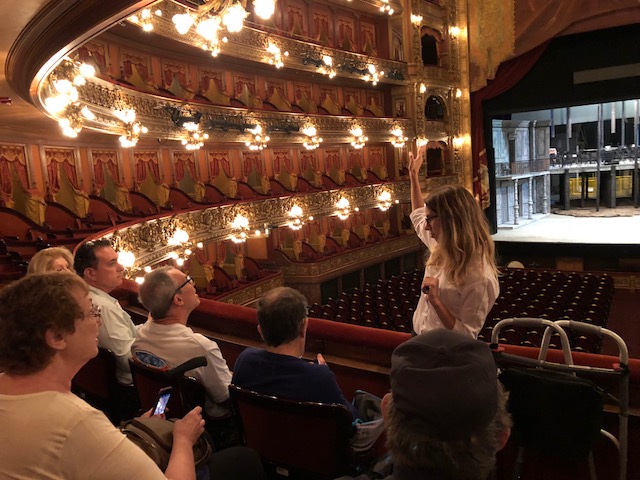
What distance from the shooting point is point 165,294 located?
2639 millimetres

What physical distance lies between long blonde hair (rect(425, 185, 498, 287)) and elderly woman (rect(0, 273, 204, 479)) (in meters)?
1.35

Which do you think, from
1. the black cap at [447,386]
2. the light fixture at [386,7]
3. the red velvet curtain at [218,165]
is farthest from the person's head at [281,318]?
the light fixture at [386,7]

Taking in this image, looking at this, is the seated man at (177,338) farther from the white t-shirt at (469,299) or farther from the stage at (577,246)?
the stage at (577,246)

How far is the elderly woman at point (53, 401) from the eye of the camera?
1255 millimetres

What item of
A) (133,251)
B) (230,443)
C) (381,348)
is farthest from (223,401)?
(133,251)

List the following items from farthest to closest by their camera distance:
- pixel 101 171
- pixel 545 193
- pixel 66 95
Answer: pixel 545 193 < pixel 101 171 < pixel 66 95

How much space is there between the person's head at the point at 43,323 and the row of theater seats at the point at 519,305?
23.6 ft

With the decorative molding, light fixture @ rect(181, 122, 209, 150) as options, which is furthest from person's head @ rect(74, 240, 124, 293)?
light fixture @ rect(181, 122, 209, 150)

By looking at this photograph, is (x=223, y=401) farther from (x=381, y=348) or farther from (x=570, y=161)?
(x=570, y=161)

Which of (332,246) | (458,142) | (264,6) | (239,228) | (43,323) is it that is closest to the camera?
(43,323)

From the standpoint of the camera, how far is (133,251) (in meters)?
8.01

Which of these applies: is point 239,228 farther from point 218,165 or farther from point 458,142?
point 458,142

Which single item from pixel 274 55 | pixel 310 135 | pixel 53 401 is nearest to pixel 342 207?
pixel 310 135

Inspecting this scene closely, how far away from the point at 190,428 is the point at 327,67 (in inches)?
634
